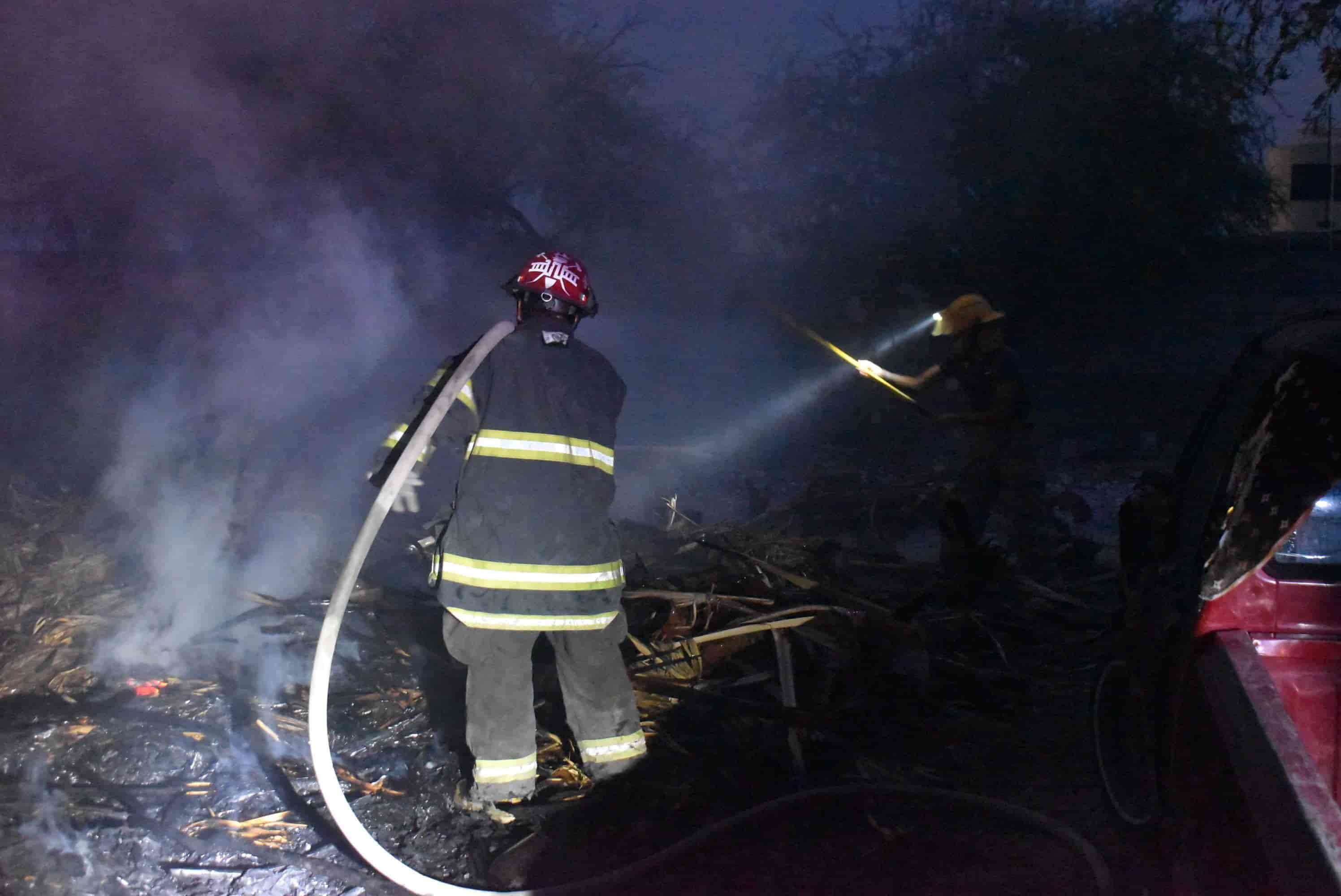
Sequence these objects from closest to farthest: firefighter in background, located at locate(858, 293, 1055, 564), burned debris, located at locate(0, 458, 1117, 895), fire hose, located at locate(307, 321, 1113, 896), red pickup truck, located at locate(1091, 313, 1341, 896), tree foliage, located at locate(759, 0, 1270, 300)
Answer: red pickup truck, located at locate(1091, 313, 1341, 896) → fire hose, located at locate(307, 321, 1113, 896) → burned debris, located at locate(0, 458, 1117, 895) → firefighter in background, located at locate(858, 293, 1055, 564) → tree foliage, located at locate(759, 0, 1270, 300)

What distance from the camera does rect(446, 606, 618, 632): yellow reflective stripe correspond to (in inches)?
127

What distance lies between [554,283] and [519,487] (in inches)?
28.5

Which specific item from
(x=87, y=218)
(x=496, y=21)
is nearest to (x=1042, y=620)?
(x=496, y=21)

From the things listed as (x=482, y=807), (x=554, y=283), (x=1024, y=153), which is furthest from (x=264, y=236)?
(x=1024, y=153)

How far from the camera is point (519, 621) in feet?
10.7

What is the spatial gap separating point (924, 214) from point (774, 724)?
9.36m

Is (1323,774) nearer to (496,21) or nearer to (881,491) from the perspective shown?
(881,491)

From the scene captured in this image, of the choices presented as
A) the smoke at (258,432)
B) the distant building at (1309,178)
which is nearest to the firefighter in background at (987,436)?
the smoke at (258,432)

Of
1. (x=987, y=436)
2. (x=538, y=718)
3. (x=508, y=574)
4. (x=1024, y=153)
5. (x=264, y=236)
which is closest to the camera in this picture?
(x=508, y=574)

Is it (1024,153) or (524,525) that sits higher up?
(1024,153)

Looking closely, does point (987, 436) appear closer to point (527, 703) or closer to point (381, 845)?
point (527, 703)

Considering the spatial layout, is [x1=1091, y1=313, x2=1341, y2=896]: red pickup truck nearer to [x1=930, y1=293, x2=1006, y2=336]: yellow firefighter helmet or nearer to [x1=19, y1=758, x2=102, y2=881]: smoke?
[x1=19, y1=758, x2=102, y2=881]: smoke

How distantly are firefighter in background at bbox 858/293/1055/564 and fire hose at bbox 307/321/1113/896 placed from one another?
2.69 m

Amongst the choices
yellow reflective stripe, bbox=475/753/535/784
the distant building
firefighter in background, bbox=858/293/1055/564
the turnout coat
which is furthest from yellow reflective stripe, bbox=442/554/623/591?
the distant building
